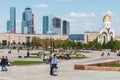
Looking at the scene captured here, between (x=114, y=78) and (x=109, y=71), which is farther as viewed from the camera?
(x=109, y=71)

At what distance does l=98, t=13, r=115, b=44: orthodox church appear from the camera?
542 feet

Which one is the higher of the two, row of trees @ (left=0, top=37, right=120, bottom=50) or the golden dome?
the golden dome

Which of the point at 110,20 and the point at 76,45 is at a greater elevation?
the point at 110,20

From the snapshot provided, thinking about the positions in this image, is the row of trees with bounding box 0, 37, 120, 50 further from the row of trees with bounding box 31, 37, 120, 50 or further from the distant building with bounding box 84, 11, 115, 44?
the distant building with bounding box 84, 11, 115, 44

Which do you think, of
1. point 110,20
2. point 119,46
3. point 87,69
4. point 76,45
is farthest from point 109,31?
point 87,69

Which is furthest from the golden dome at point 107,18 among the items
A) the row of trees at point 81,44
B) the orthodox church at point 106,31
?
the row of trees at point 81,44

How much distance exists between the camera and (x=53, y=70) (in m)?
22.1

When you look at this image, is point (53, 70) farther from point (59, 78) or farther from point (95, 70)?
point (95, 70)

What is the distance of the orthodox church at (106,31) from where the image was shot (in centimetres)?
16516

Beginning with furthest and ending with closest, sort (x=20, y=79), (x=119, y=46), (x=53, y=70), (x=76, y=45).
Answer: (x=76, y=45) < (x=119, y=46) < (x=53, y=70) < (x=20, y=79)

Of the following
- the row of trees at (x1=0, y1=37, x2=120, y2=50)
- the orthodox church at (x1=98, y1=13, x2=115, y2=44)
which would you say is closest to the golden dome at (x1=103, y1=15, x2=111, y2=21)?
the orthodox church at (x1=98, y1=13, x2=115, y2=44)

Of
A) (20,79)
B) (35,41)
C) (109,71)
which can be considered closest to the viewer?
(20,79)

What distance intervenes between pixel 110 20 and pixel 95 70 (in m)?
143

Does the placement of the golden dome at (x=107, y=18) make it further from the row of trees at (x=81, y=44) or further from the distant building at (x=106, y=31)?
the row of trees at (x=81, y=44)
